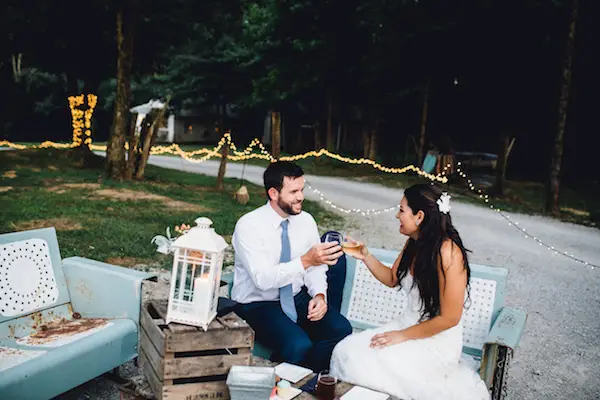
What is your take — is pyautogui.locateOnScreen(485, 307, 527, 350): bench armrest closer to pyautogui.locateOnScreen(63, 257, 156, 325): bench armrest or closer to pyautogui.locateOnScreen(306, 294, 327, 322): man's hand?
pyautogui.locateOnScreen(306, 294, 327, 322): man's hand

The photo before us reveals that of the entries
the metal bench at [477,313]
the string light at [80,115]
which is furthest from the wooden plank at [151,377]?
the string light at [80,115]

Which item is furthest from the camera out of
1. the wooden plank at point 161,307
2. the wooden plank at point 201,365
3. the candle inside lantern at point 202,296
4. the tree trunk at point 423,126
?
the tree trunk at point 423,126

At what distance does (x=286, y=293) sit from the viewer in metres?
3.96

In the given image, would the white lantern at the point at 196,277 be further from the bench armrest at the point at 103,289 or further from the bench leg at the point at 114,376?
the bench leg at the point at 114,376

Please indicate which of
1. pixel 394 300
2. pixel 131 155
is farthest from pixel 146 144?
pixel 394 300

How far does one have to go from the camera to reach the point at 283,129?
38.1m

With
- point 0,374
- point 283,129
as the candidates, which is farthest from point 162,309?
point 283,129

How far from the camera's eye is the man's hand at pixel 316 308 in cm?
396

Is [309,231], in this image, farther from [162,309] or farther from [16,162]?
[16,162]

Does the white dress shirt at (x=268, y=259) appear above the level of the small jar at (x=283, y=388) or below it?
above

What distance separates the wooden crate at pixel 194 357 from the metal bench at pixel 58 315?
0.67m

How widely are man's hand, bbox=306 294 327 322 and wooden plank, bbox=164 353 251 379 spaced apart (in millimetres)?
1011

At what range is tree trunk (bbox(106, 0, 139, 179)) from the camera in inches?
653

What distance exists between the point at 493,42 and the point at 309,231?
59.8ft
